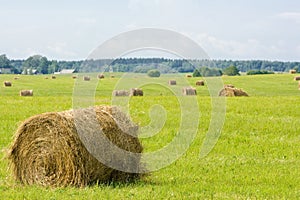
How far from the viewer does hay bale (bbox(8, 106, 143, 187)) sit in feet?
36.4

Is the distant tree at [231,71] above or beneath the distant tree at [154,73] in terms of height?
beneath

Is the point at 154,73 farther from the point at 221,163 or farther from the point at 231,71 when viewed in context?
the point at 231,71

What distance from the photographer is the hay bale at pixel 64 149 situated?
36.4 ft

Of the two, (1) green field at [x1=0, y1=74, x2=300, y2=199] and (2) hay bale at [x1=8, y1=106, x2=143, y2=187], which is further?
(2) hay bale at [x1=8, y1=106, x2=143, y2=187]

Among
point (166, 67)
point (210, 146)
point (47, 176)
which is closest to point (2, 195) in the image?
point (47, 176)

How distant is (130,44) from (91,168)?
299cm

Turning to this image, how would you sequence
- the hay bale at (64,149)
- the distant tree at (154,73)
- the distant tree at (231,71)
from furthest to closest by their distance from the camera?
the distant tree at (231,71) → the distant tree at (154,73) → the hay bale at (64,149)

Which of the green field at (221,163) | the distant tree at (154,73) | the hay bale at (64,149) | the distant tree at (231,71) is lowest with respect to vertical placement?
the distant tree at (231,71)

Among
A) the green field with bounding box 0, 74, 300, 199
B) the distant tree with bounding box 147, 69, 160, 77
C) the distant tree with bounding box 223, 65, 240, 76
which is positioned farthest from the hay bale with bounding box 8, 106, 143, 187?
the distant tree with bounding box 223, 65, 240, 76

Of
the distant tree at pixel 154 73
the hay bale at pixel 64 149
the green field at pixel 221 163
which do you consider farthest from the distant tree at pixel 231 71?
the hay bale at pixel 64 149

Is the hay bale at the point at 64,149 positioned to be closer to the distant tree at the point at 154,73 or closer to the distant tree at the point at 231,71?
the distant tree at the point at 154,73

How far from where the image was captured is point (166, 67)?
18922 mm

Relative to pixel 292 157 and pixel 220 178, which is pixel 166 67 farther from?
Result: pixel 220 178

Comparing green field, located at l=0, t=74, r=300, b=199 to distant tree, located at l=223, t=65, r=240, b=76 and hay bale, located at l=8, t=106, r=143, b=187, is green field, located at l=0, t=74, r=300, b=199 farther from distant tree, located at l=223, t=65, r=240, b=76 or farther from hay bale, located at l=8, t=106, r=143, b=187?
distant tree, located at l=223, t=65, r=240, b=76
